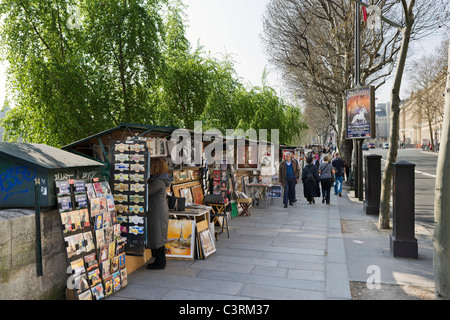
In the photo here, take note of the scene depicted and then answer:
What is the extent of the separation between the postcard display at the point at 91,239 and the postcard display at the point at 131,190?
38 cm

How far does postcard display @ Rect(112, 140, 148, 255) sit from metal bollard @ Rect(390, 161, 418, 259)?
4.50m

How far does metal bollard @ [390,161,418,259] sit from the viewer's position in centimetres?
653

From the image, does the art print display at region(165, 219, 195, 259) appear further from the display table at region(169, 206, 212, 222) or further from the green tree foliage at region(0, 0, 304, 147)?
the green tree foliage at region(0, 0, 304, 147)

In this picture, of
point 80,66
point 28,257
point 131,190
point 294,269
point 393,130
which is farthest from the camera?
point 80,66

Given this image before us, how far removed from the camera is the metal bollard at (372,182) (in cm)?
1070

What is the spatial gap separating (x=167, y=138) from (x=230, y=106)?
41.8ft

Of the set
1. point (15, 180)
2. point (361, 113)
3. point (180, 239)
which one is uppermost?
point (361, 113)

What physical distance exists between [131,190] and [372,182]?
7746 millimetres

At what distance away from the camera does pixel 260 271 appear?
596 centimetres

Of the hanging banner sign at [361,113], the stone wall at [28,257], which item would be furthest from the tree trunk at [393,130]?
the stone wall at [28,257]

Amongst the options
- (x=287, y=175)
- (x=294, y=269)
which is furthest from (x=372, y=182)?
(x=294, y=269)

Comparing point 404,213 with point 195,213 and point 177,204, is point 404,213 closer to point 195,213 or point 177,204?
point 195,213
